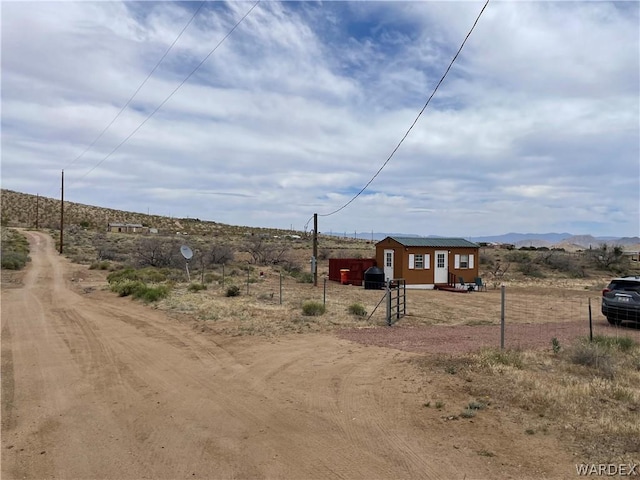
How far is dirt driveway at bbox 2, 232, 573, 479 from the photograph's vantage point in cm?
514

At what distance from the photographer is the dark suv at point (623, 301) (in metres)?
15.8

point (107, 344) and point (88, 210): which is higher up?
point (88, 210)

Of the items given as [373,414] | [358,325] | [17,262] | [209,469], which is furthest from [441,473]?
[17,262]

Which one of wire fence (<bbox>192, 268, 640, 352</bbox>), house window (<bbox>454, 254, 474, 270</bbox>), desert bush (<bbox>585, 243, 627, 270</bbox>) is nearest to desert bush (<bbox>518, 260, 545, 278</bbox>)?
desert bush (<bbox>585, 243, 627, 270</bbox>)

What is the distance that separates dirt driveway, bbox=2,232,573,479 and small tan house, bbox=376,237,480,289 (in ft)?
70.3

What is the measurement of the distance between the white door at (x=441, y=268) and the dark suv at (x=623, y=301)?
56.3ft

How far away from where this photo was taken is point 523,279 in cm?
4409

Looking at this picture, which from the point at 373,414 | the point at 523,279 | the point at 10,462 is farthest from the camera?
the point at 523,279

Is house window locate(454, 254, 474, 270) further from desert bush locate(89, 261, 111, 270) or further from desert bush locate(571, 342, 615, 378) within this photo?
desert bush locate(89, 261, 111, 270)

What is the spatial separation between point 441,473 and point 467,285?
30619 millimetres

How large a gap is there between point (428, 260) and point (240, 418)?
28.2 meters

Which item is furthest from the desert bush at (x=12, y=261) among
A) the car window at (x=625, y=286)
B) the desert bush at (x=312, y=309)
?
the car window at (x=625, y=286)

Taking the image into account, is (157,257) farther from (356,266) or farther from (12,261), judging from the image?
(356,266)

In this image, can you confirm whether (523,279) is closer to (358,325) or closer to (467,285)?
(467,285)
